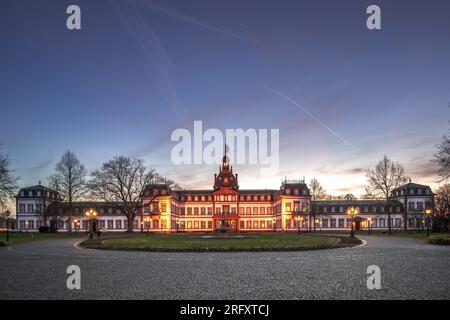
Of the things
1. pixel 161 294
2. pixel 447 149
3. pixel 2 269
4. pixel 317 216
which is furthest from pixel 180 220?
pixel 161 294

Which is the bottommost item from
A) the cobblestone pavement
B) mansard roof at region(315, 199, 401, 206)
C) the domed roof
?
mansard roof at region(315, 199, 401, 206)

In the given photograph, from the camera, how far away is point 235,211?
352 feet

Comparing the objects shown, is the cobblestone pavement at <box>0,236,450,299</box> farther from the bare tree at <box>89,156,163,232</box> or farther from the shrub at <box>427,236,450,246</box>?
the bare tree at <box>89,156,163,232</box>

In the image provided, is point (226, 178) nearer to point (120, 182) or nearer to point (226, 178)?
point (226, 178)

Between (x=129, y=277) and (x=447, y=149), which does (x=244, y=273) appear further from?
(x=447, y=149)

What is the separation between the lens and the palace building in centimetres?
9638

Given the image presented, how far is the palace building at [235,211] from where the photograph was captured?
9638 centimetres

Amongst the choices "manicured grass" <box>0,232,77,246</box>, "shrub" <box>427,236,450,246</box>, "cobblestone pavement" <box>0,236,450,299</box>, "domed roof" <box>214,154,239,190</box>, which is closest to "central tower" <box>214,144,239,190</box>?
"domed roof" <box>214,154,239,190</box>

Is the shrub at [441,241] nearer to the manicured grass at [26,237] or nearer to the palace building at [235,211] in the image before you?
the manicured grass at [26,237]

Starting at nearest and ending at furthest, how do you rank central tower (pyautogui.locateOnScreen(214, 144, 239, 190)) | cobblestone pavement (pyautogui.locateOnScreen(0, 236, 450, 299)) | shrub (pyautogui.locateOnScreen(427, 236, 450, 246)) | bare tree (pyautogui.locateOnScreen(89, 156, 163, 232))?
cobblestone pavement (pyautogui.locateOnScreen(0, 236, 450, 299)) < shrub (pyautogui.locateOnScreen(427, 236, 450, 246)) < bare tree (pyautogui.locateOnScreen(89, 156, 163, 232)) < central tower (pyautogui.locateOnScreen(214, 144, 239, 190))

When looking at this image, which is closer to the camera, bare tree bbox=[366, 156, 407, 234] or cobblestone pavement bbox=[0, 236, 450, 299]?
cobblestone pavement bbox=[0, 236, 450, 299]

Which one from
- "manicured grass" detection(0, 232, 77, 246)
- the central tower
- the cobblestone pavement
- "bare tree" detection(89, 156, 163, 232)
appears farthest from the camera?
the central tower

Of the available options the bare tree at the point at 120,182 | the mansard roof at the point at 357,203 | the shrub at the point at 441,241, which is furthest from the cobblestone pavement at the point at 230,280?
the mansard roof at the point at 357,203
